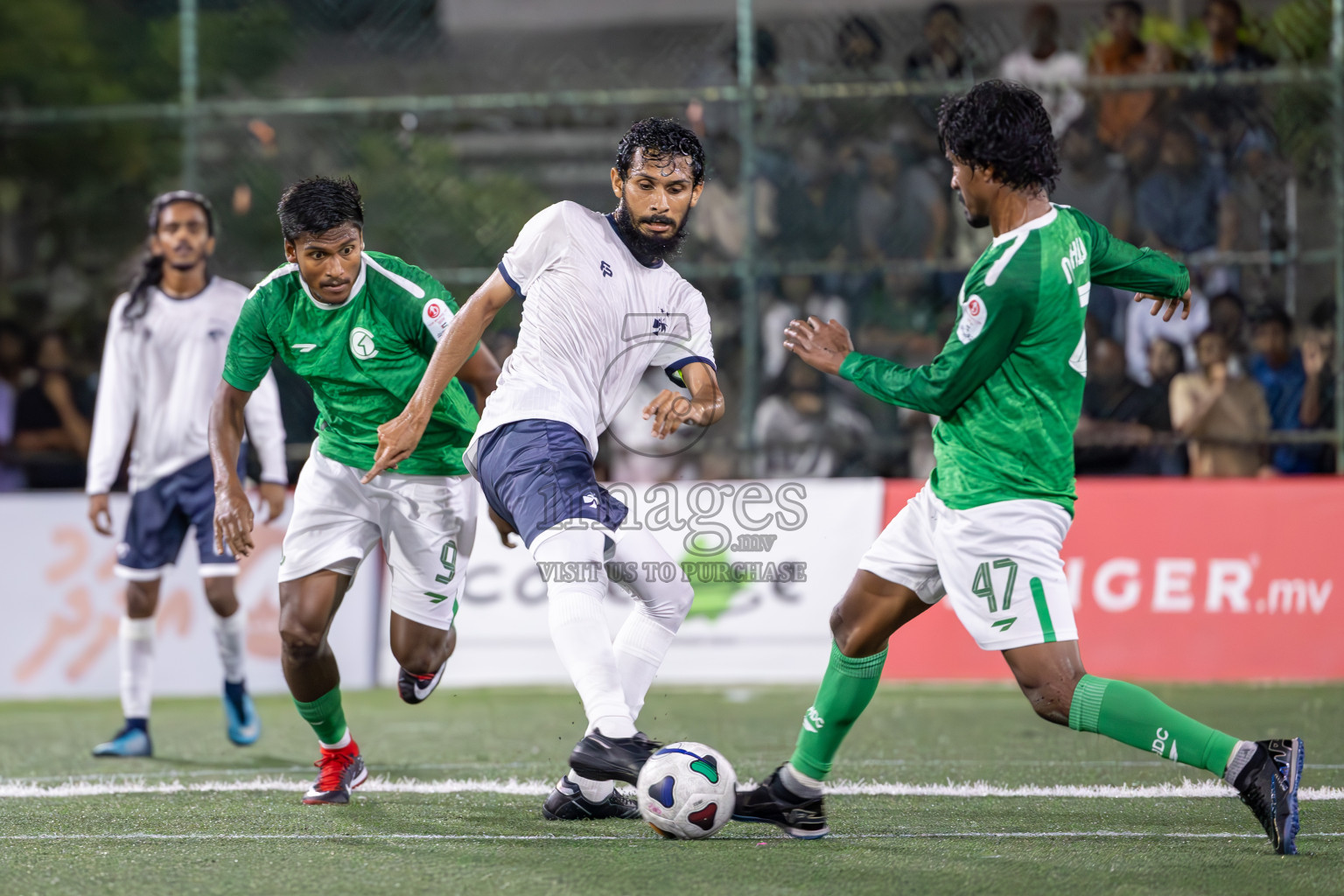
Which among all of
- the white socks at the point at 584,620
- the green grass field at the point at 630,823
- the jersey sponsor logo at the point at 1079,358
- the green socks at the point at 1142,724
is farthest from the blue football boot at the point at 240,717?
the jersey sponsor logo at the point at 1079,358

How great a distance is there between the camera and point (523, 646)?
356 inches

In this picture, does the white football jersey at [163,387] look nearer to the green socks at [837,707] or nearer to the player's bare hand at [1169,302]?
the green socks at [837,707]

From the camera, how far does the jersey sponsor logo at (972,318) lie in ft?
12.8

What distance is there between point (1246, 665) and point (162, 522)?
19.4 feet

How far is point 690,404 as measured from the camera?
434 centimetres

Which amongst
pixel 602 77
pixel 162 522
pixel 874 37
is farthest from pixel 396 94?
pixel 162 522

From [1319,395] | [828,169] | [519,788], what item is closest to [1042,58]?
[828,169]

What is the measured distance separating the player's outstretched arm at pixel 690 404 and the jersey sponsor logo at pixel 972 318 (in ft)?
2.62

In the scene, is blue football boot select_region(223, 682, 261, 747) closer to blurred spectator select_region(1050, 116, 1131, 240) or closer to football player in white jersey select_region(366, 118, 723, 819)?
football player in white jersey select_region(366, 118, 723, 819)

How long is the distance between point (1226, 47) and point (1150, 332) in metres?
1.94

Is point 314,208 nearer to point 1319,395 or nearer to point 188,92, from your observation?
point 188,92

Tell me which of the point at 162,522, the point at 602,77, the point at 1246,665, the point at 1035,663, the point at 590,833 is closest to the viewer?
the point at 1035,663

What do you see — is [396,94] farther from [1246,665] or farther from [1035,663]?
[1035,663]

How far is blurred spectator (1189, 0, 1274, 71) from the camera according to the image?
31.7ft
